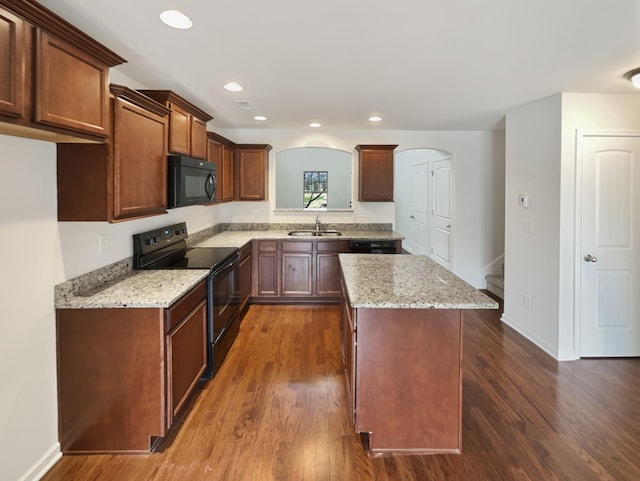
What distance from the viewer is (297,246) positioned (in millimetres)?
4879

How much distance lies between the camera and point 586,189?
3361mm

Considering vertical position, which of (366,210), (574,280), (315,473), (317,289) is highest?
(366,210)

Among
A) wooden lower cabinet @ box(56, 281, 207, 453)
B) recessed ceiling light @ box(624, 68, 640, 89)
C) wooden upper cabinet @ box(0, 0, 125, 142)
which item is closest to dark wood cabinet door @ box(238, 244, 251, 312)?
wooden lower cabinet @ box(56, 281, 207, 453)

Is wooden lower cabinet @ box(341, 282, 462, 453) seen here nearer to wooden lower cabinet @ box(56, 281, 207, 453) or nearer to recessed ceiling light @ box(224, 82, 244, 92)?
wooden lower cabinet @ box(56, 281, 207, 453)

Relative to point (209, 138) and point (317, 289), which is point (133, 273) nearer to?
point (209, 138)

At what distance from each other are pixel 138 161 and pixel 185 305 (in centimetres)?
93

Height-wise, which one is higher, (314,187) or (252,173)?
(314,187)

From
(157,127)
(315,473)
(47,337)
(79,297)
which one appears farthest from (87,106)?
(315,473)

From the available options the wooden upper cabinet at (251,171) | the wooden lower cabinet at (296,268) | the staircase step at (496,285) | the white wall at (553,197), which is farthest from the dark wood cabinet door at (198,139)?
the staircase step at (496,285)

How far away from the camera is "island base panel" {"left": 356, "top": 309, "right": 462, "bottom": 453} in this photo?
2.10m

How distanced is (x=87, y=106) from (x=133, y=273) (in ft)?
4.14

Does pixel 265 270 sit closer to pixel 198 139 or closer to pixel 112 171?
pixel 198 139

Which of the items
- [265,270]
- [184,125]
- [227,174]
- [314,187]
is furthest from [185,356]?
[314,187]

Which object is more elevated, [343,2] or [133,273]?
[343,2]
